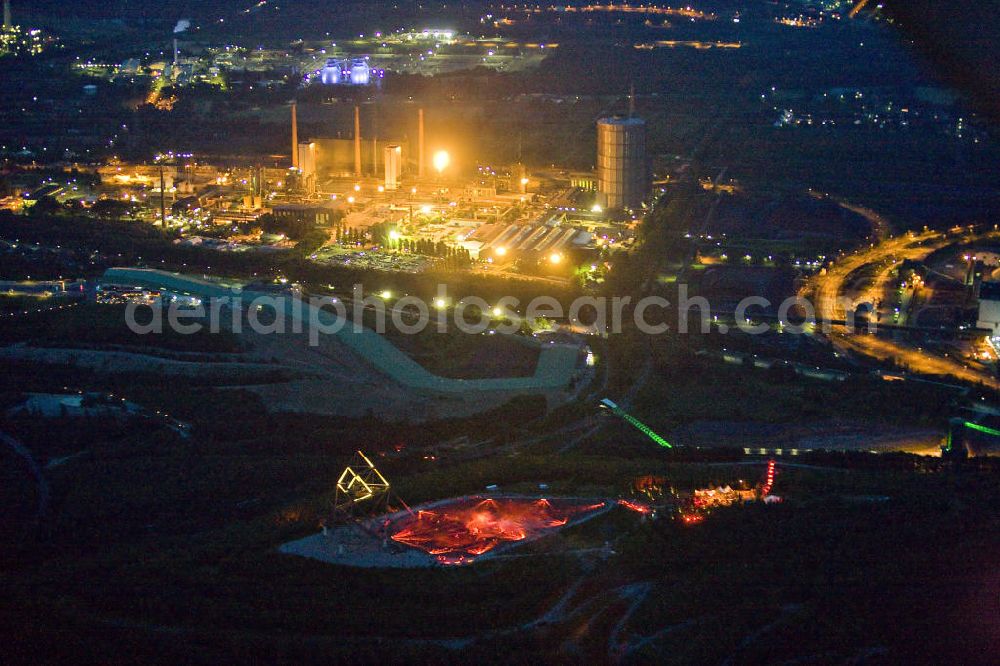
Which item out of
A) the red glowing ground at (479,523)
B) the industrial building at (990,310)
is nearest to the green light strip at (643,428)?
the red glowing ground at (479,523)

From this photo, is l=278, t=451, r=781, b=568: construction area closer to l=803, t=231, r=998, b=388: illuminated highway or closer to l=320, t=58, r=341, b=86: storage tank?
l=803, t=231, r=998, b=388: illuminated highway

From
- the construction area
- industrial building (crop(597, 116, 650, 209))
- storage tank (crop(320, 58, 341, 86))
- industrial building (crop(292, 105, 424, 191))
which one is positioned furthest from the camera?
storage tank (crop(320, 58, 341, 86))

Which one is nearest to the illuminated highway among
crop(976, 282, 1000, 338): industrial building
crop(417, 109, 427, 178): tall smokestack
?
crop(976, 282, 1000, 338): industrial building

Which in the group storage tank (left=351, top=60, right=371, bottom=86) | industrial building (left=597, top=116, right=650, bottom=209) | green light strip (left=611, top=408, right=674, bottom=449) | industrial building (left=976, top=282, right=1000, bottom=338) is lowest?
green light strip (left=611, top=408, right=674, bottom=449)

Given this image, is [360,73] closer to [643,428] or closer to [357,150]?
[357,150]

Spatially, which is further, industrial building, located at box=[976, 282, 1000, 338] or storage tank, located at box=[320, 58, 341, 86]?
storage tank, located at box=[320, 58, 341, 86]

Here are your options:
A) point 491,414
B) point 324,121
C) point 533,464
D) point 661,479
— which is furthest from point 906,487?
point 324,121

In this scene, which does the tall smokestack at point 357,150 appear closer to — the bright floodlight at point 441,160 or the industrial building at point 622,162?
the bright floodlight at point 441,160

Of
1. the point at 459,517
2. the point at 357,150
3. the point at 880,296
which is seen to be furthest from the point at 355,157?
the point at 459,517
